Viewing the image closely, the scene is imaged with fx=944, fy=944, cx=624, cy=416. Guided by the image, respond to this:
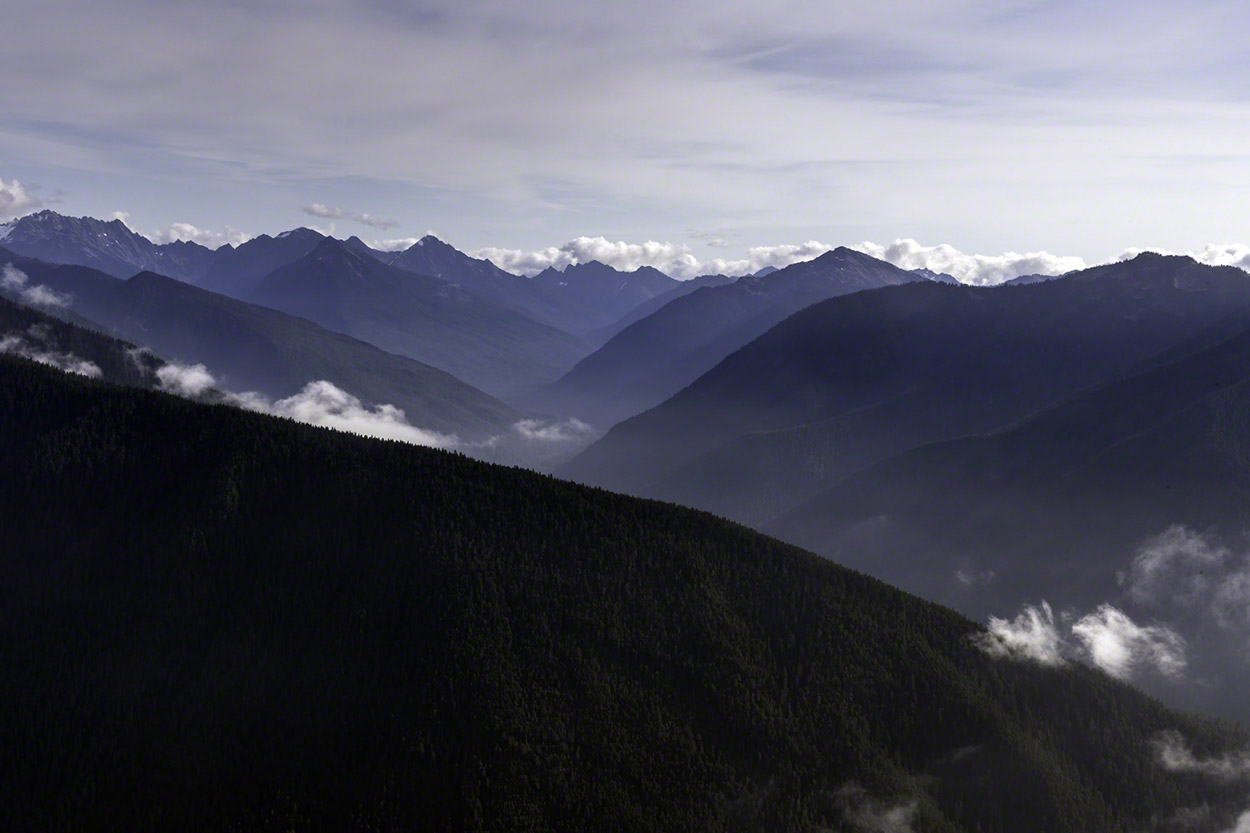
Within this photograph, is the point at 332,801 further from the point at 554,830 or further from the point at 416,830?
the point at 554,830

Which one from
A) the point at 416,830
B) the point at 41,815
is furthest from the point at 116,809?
the point at 416,830

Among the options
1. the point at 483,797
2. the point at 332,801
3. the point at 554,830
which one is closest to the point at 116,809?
the point at 332,801

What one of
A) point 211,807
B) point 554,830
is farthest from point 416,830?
point 211,807

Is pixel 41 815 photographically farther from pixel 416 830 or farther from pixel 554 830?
pixel 554 830

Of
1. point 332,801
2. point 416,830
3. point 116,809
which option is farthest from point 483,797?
point 116,809

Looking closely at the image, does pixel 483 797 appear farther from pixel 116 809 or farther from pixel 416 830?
pixel 116 809

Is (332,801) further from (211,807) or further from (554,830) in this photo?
(554,830)
